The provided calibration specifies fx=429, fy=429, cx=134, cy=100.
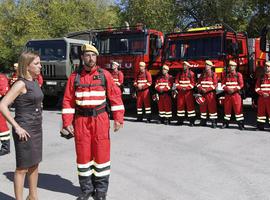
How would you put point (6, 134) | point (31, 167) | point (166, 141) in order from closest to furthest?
point (31, 167), point (6, 134), point (166, 141)

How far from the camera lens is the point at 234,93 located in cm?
1026

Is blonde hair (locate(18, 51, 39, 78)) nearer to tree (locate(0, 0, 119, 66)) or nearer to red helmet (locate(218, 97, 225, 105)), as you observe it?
red helmet (locate(218, 97, 225, 105))

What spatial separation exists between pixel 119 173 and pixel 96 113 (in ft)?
5.33

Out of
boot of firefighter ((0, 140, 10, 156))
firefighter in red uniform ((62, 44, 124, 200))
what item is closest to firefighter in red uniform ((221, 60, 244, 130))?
boot of firefighter ((0, 140, 10, 156))

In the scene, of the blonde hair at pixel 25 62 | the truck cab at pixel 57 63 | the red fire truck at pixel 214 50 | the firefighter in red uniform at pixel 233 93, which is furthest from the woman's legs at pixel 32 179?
the truck cab at pixel 57 63

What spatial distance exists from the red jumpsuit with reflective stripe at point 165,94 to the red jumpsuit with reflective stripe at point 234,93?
1593 millimetres

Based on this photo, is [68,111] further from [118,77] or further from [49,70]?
[49,70]

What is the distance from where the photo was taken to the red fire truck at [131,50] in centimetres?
1288

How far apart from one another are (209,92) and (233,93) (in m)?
0.65

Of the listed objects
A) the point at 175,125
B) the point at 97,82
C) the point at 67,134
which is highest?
the point at 97,82

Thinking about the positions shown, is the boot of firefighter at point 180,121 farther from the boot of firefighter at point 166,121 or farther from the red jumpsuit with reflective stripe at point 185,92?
the boot of firefighter at point 166,121

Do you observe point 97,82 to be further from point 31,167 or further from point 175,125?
point 175,125

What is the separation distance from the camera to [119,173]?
617 cm

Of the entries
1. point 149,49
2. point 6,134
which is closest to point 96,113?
point 6,134
